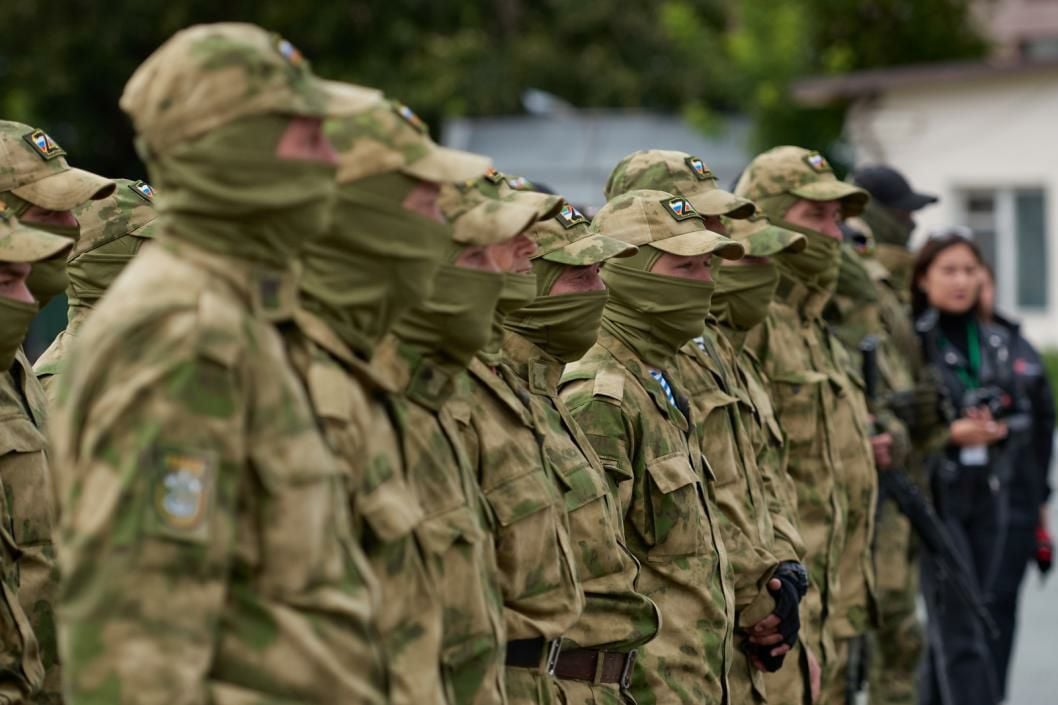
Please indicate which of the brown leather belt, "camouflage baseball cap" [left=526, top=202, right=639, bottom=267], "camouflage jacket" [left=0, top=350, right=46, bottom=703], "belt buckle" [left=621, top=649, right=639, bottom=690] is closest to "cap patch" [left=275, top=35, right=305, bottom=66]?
"camouflage jacket" [left=0, top=350, right=46, bottom=703]

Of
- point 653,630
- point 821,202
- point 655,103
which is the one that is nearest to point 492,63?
point 655,103

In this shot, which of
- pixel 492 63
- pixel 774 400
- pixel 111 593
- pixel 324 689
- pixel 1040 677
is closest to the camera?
pixel 111 593

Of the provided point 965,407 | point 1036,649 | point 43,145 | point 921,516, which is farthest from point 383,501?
point 1036,649

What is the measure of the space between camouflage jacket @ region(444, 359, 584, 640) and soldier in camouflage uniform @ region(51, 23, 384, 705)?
1080mm

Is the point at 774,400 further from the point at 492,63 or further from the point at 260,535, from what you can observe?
the point at 492,63

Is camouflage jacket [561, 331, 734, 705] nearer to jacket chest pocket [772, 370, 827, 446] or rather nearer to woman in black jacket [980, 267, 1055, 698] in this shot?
jacket chest pocket [772, 370, 827, 446]

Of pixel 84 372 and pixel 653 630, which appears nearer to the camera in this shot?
pixel 84 372

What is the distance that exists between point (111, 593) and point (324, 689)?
41cm

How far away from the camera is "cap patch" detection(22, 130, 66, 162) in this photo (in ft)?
17.1

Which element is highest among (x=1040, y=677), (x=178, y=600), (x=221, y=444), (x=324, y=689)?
(x=221, y=444)

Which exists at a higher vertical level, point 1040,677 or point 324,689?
point 324,689

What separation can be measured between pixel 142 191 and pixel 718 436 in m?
1.95

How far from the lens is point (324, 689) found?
3.14 metres

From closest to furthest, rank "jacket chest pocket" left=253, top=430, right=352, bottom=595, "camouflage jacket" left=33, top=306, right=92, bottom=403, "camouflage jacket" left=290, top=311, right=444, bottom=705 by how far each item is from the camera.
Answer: "jacket chest pocket" left=253, top=430, right=352, bottom=595, "camouflage jacket" left=290, top=311, right=444, bottom=705, "camouflage jacket" left=33, top=306, right=92, bottom=403
